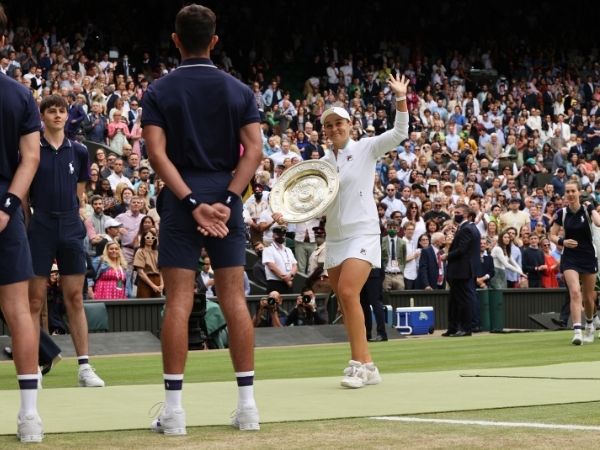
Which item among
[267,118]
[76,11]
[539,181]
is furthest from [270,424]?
[76,11]

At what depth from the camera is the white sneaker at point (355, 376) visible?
9.73 m

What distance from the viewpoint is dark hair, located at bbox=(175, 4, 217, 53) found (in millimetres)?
7211

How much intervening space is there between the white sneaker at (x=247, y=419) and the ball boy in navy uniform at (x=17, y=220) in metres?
1.07

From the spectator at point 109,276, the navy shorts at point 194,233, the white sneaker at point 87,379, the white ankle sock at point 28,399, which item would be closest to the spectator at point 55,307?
the spectator at point 109,276

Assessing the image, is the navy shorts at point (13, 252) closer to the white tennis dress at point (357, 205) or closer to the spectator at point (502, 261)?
the white tennis dress at point (357, 205)

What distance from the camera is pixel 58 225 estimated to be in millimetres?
10633

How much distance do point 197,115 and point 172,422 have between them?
1.64 meters

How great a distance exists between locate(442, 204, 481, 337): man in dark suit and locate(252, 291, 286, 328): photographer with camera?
113 inches

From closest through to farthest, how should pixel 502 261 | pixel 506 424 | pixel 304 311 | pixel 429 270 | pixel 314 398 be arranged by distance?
pixel 506 424, pixel 314 398, pixel 304 311, pixel 429 270, pixel 502 261

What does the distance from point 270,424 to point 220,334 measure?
11250 mm

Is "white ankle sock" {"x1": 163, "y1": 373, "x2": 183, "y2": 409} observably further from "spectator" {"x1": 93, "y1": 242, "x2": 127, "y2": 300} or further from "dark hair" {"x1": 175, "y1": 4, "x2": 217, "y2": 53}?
"spectator" {"x1": 93, "y1": 242, "x2": 127, "y2": 300}

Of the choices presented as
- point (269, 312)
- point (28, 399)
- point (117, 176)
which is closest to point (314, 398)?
point (28, 399)

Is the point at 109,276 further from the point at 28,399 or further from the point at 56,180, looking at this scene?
the point at 28,399

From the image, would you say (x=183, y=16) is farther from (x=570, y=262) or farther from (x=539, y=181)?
(x=539, y=181)
